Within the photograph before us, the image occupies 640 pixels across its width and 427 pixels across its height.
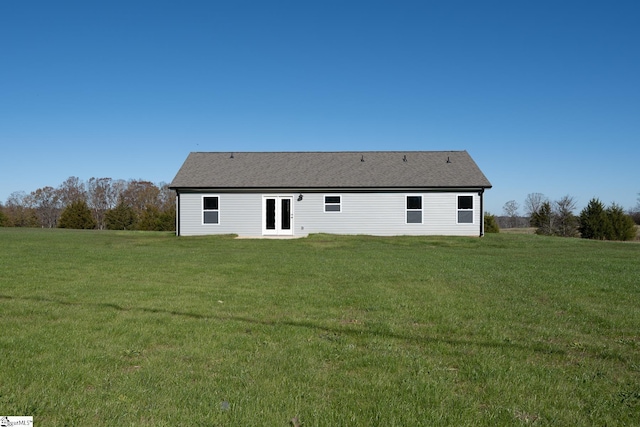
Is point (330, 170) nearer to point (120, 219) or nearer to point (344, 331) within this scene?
point (120, 219)

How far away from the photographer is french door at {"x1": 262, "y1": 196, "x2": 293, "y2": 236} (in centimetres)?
2377

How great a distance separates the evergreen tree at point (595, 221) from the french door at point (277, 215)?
2101 cm

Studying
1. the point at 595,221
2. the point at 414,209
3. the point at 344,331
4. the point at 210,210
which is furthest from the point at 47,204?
the point at 344,331

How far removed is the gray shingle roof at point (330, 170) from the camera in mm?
23719

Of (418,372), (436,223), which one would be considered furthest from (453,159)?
(418,372)

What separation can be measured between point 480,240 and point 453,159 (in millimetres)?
6488

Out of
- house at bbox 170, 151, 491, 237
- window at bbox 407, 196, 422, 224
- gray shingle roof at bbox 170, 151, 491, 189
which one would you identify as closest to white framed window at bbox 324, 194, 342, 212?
house at bbox 170, 151, 491, 237

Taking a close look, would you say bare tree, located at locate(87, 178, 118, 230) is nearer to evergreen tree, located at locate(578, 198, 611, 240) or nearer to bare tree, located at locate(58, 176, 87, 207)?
bare tree, located at locate(58, 176, 87, 207)

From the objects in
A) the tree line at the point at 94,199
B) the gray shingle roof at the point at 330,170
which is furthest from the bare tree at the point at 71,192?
the gray shingle roof at the point at 330,170

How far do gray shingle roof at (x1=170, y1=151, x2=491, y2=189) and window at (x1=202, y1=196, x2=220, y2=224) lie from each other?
0.73 m

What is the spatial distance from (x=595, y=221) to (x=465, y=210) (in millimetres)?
13244

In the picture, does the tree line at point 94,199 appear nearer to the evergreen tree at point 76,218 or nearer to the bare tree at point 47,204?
the bare tree at point 47,204

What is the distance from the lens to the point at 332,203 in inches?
941

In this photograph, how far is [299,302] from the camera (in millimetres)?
7047
